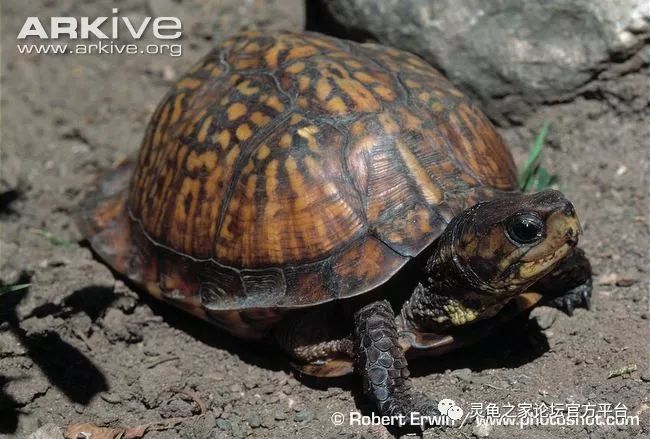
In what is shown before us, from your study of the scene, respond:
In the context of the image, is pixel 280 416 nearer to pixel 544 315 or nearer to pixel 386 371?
pixel 386 371

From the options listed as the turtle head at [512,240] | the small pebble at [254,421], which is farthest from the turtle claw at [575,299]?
the small pebble at [254,421]

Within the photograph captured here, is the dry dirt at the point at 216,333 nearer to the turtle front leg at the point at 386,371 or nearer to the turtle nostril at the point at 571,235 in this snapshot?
the turtle front leg at the point at 386,371

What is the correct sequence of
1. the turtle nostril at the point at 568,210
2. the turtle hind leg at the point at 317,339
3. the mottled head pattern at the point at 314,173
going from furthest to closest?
the turtle hind leg at the point at 317,339
the mottled head pattern at the point at 314,173
the turtle nostril at the point at 568,210

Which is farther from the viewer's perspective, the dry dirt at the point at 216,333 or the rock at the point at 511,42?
the rock at the point at 511,42

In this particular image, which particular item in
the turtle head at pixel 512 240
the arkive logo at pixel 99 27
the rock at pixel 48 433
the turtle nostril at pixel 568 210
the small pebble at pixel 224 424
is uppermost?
the arkive logo at pixel 99 27

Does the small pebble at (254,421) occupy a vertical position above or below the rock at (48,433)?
below

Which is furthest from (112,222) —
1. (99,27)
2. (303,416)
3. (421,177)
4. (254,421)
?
(99,27)
